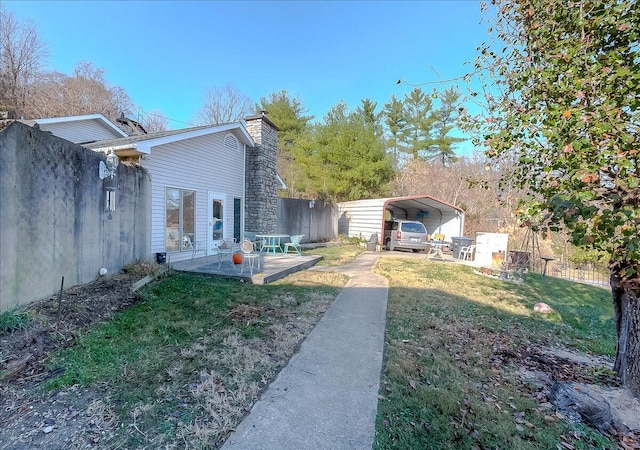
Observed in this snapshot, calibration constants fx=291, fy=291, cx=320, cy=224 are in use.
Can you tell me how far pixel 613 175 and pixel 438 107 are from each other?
85.0 ft

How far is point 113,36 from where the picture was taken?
555 inches

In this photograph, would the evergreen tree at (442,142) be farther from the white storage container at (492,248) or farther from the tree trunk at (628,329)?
the tree trunk at (628,329)

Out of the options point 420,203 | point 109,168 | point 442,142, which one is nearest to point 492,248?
point 420,203

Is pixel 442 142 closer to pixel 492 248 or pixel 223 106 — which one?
pixel 492 248

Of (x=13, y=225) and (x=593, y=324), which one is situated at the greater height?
(x=13, y=225)

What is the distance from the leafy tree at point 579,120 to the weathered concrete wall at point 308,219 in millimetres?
11059

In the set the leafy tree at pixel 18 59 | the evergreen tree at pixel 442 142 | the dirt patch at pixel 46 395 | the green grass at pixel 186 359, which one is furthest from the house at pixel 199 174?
the evergreen tree at pixel 442 142

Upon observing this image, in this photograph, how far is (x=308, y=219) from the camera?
52.3 feet

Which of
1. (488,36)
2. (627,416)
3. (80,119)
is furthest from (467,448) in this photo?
(80,119)

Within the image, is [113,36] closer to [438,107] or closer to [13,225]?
[13,225]

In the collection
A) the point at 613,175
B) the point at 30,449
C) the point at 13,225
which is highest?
the point at 613,175

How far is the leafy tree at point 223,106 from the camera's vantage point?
24.4 meters

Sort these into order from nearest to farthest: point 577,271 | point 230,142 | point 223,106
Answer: point 230,142, point 577,271, point 223,106

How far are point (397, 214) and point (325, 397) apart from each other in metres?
18.8
